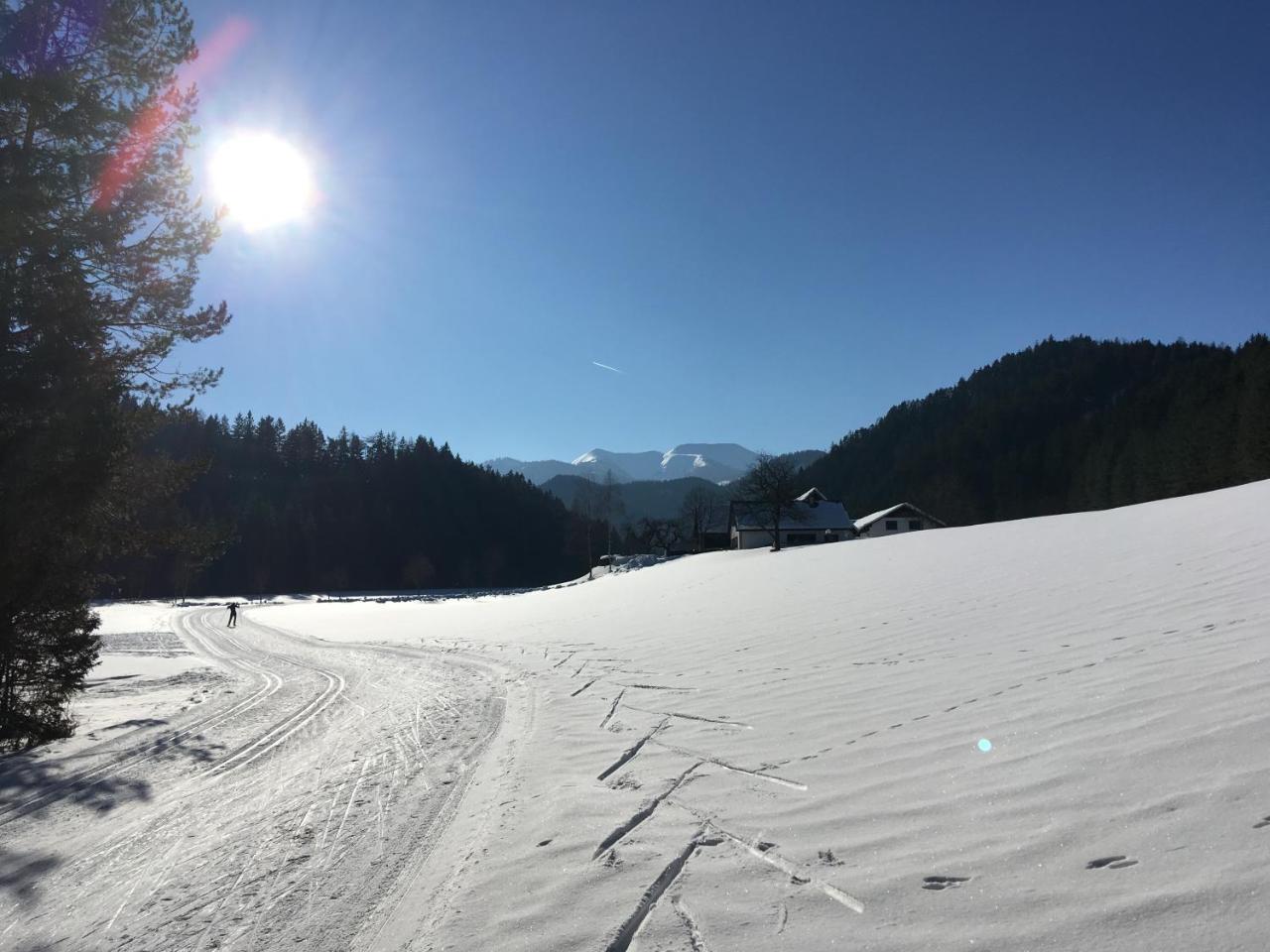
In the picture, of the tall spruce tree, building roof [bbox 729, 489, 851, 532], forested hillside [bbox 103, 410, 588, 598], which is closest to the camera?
the tall spruce tree

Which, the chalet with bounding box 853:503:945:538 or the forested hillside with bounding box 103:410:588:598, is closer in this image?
the chalet with bounding box 853:503:945:538

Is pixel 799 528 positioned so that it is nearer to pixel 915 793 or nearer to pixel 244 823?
pixel 915 793

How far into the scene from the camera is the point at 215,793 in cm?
561

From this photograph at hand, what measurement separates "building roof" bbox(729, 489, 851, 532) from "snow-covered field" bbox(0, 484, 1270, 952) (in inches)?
2016

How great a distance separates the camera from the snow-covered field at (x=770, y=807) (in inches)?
111

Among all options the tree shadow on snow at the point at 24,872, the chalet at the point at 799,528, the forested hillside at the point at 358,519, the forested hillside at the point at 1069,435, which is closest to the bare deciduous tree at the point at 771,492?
the chalet at the point at 799,528

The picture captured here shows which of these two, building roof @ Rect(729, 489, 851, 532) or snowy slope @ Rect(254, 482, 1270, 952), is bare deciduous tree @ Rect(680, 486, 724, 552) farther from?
snowy slope @ Rect(254, 482, 1270, 952)

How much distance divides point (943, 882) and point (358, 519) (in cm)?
11302

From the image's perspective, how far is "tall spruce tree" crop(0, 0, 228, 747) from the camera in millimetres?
8328

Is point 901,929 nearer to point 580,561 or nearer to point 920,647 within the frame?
point 920,647

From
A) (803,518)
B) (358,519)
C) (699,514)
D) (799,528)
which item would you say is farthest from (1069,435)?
(358,519)

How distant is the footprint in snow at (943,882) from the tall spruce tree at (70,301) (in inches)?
397

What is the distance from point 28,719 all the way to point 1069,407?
15196 cm

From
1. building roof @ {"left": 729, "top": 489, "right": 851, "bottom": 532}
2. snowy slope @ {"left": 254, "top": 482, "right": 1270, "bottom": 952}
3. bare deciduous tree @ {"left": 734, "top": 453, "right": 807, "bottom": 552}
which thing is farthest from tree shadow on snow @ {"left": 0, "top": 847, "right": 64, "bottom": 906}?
building roof @ {"left": 729, "top": 489, "right": 851, "bottom": 532}
